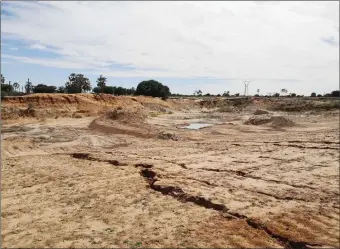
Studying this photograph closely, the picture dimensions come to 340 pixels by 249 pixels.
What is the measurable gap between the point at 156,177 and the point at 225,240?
3.72m

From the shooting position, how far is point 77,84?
191 ft

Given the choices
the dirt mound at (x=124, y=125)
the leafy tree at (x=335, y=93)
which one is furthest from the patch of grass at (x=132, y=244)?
the leafy tree at (x=335, y=93)

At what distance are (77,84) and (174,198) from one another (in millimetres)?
53393

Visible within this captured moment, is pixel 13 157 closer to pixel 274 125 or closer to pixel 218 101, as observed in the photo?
pixel 274 125

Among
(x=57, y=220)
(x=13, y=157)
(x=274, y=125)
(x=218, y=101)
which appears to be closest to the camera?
(x=57, y=220)

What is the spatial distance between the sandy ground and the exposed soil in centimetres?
2

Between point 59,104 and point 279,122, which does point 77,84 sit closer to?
point 59,104

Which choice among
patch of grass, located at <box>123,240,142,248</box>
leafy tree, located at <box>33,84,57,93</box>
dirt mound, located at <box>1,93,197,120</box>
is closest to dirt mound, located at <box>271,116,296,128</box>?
dirt mound, located at <box>1,93,197,120</box>

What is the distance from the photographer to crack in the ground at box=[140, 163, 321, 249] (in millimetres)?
5387

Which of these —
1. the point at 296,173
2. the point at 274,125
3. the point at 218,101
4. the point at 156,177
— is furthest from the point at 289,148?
the point at 218,101

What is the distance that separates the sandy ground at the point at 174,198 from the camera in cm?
552

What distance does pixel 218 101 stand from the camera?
55.2 meters

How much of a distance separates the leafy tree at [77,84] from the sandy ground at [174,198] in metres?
45.9

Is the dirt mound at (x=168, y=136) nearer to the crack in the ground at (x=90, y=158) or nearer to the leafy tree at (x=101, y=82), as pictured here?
the crack in the ground at (x=90, y=158)
